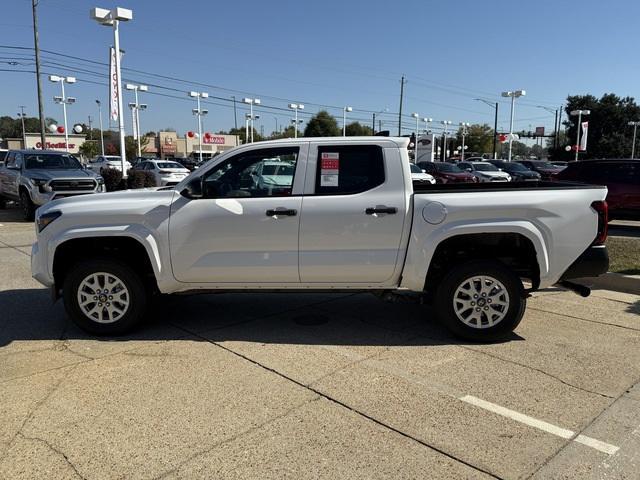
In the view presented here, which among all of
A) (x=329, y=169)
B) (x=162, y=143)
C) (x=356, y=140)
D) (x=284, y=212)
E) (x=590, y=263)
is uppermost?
(x=162, y=143)

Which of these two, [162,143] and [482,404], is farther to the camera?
[162,143]

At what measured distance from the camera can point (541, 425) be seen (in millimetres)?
3436

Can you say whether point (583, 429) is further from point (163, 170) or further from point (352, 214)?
point (163, 170)

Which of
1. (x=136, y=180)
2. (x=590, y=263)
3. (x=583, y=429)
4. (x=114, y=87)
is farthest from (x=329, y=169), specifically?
(x=114, y=87)

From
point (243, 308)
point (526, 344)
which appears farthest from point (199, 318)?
point (526, 344)

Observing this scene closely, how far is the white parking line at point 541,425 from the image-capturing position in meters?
3.18

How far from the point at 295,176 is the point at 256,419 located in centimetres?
229

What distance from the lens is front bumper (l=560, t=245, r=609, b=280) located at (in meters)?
4.76

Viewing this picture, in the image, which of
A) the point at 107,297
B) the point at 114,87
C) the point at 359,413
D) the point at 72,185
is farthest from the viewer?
the point at 114,87

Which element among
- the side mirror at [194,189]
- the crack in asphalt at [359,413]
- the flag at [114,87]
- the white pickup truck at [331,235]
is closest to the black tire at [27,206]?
the flag at [114,87]

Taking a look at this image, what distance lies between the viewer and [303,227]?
4773mm

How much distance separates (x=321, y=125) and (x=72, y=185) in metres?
75.7

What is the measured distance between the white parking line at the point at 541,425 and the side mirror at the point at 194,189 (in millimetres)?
2850

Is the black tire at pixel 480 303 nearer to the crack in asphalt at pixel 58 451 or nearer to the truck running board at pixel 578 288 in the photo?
the truck running board at pixel 578 288
